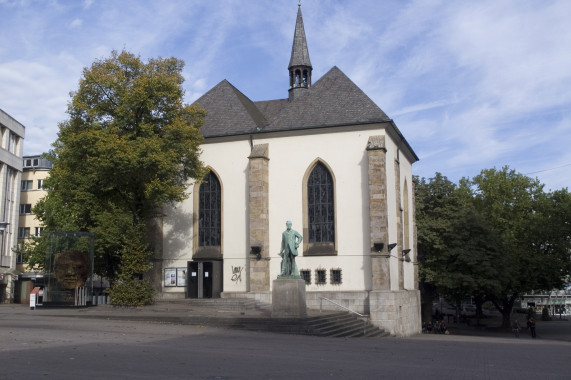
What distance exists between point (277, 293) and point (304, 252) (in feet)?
26.2

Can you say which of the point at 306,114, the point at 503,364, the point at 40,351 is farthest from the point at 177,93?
the point at 503,364

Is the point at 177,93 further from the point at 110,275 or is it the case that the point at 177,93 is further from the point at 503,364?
the point at 503,364

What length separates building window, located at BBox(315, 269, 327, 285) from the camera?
2759 cm

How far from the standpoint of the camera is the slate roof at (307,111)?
94.3 ft

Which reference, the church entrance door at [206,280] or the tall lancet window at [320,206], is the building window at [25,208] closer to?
the church entrance door at [206,280]

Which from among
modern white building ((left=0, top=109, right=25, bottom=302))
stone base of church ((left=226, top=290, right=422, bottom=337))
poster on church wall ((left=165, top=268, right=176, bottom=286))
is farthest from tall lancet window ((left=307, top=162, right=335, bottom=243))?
modern white building ((left=0, top=109, right=25, bottom=302))

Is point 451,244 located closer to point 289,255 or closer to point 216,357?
point 289,255

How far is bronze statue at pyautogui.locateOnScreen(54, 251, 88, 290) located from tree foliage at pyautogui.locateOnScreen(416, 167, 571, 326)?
22.1 m

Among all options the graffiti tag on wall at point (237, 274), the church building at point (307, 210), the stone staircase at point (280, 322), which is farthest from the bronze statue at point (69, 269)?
the graffiti tag on wall at point (237, 274)

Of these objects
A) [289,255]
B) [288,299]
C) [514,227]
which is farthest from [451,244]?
[288,299]

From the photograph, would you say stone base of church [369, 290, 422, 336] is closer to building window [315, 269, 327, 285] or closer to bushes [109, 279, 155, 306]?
building window [315, 269, 327, 285]

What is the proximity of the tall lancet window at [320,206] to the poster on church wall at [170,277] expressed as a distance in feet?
23.9

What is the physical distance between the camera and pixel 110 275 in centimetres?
3225

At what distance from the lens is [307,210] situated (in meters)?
28.6
